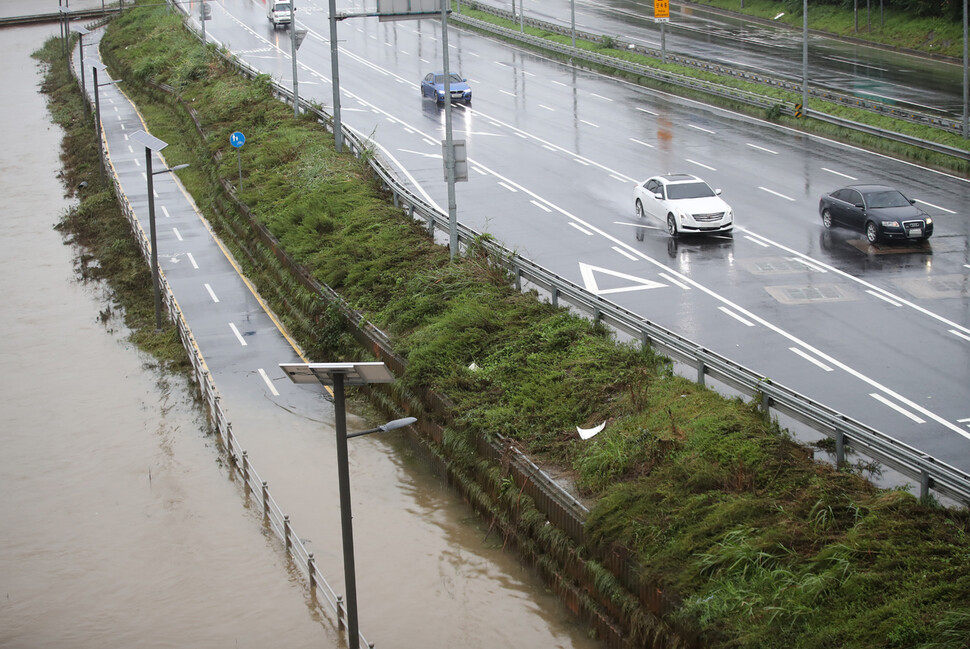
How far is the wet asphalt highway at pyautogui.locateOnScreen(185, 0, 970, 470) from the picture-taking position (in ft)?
73.1

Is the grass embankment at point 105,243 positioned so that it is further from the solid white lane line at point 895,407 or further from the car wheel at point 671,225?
the solid white lane line at point 895,407

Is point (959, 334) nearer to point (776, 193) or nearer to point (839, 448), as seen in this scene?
point (839, 448)

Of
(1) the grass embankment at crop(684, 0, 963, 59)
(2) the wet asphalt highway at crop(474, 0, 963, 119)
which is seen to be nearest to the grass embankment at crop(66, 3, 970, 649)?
(2) the wet asphalt highway at crop(474, 0, 963, 119)

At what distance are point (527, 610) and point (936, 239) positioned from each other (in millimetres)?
19538

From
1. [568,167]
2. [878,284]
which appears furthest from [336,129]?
[878,284]

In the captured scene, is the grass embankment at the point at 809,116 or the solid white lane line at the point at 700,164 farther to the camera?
the solid white lane line at the point at 700,164

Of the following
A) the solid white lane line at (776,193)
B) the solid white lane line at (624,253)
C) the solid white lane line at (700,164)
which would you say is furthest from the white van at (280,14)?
the solid white lane line at (624,253)

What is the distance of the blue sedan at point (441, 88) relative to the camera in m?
50.9

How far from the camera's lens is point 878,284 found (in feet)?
89.6

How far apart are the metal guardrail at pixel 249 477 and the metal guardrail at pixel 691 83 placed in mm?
26834

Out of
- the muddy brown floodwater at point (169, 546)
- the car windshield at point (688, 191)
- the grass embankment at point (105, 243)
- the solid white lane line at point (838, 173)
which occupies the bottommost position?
the muddy brown floodwater at point (169, 546)

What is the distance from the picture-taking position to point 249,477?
21922mm

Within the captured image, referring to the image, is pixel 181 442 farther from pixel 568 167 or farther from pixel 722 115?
pixel 722 115

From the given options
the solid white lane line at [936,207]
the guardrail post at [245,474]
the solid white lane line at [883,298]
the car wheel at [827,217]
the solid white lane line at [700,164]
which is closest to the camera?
the guardrail post at [245,474]
